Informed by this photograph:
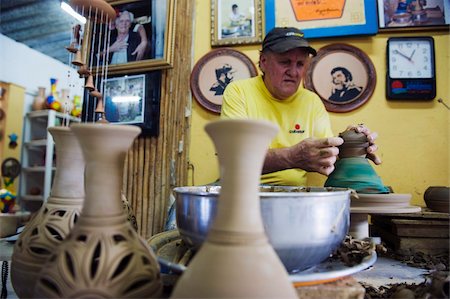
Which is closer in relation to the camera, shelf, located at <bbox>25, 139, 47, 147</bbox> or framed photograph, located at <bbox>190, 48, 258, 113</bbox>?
framed photograph, located at <bbox>190, 48, 258, 113</bbox>

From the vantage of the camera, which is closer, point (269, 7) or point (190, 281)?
point (190, 281)

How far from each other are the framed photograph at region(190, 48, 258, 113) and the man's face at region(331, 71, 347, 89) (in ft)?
1.80

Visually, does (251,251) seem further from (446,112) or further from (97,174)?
(446,112)

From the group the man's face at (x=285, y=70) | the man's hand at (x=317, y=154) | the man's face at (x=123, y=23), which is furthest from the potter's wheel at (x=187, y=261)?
the man's face at (x=123, y=23)

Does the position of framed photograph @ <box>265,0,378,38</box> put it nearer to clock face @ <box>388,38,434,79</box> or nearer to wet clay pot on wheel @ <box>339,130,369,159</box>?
clock face @ <box>388,38,434,79</box>

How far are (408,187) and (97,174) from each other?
2.14 metres

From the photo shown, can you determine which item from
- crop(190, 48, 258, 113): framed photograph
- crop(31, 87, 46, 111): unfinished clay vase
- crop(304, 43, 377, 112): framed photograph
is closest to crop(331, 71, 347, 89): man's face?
crop(304, 43, 377, 112): framed photograph

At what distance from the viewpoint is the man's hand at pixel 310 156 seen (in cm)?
116

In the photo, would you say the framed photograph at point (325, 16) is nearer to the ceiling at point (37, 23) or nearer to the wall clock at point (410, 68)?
the wall clock at point (410, 68)

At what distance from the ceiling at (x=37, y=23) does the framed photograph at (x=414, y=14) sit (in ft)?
10.6

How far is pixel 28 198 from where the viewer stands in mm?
4535

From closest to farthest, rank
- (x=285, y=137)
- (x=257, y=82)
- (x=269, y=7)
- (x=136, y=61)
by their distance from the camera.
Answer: (x=285, y=137) → (x=257, y=82) → (x=269, y=7) → (x=136, y=61)

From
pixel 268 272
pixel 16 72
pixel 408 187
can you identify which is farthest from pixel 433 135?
pixel 16 72

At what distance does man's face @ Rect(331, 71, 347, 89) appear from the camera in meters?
2.14
